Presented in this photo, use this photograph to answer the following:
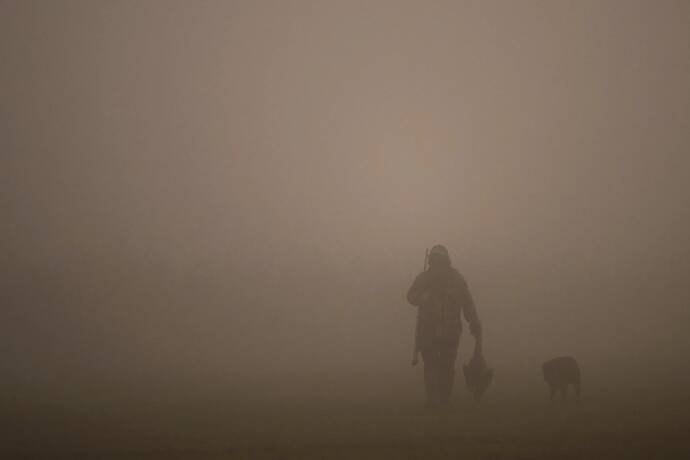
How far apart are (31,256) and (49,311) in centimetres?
1914

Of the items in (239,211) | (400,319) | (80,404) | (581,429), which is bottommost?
(581,429)

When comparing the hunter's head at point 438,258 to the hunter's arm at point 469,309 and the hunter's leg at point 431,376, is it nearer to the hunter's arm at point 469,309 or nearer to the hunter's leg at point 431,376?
the hunter's arm at point 469,309

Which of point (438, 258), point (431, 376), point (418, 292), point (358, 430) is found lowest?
point (358, 430)

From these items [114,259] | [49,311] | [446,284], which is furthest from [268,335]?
[114,259]

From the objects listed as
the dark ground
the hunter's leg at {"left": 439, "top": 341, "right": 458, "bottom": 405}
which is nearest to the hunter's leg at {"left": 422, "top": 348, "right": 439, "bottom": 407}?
the hunter's leg at {"left": 439, "top": 341, "right": 458, "bottom": 405}

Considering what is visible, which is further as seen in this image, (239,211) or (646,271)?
(239,211)

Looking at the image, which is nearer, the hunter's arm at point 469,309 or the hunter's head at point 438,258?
the hunter's arm at point 469,309

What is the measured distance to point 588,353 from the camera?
1803 cm

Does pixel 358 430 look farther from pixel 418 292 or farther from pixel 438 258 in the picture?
pixel 438 258

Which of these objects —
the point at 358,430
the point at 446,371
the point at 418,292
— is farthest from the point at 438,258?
the point at 358,430

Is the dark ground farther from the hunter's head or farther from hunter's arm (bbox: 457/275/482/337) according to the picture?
the hunter's head

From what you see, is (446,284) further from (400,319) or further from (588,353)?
(400,319)

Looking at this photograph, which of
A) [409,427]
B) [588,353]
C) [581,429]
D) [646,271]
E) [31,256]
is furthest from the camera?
[31,256]

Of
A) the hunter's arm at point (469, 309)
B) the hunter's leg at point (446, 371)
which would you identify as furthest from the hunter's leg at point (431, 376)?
the hunter's arm at point (469, 309)
